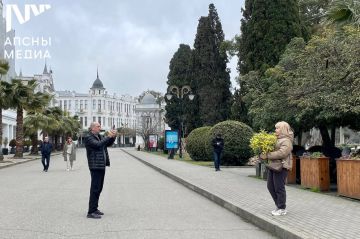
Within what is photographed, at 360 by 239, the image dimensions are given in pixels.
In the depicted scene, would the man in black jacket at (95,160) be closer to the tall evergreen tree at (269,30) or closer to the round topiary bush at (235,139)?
the round topiary bush at (235,139)

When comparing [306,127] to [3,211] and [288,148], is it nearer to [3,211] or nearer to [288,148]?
[288,148]

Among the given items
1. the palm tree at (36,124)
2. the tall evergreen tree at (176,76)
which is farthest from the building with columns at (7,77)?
the tall evergreen tree at (176,76)

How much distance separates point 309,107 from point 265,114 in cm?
290

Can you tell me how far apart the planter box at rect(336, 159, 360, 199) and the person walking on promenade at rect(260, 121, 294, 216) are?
2.95 metres

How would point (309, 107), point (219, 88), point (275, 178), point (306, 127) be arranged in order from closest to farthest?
point (275, 178) → point (309, 107) → point (306, 127) → point (219, 88)

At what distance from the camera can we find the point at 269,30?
32.7 m

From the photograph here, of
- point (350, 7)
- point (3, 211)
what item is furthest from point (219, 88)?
point (3, 211)

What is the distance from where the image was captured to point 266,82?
19453 mm

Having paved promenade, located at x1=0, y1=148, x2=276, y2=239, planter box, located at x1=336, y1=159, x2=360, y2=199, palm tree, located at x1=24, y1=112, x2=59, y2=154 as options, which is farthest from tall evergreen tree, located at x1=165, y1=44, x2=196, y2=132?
planter box, located at x1=336, y1=159, x2=360, y2=199

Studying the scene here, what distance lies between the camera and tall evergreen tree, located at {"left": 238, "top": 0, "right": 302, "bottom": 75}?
3200cm

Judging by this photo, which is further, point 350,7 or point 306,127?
point 306,127

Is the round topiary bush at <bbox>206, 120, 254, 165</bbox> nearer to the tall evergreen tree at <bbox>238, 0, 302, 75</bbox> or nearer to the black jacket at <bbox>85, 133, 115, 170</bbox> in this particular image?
the tall evergreen tree at <bbox>238, 0, 302, 75</bbox>

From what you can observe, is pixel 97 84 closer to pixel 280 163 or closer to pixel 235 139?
pixel 235 139

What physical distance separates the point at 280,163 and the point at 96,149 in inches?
142
